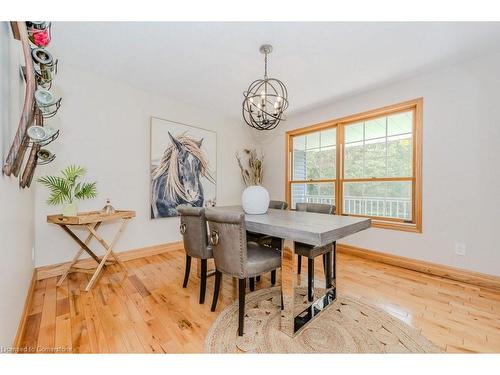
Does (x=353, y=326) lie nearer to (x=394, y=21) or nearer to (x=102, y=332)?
(x=102, y=332)

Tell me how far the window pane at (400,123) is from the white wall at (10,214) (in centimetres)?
393

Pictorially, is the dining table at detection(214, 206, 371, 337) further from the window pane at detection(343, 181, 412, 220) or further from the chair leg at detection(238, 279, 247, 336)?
the window pane at detection(343, 181, 412, 220)

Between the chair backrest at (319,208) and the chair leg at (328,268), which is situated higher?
the chair backrest at (319,208)

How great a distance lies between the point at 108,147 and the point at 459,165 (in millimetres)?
4324

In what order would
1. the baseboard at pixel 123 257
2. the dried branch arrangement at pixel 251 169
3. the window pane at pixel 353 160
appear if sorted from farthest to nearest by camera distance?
the dried branch arrangement at pixel 251 169 < the window pane at pixel 353 160 < the baseboard at pixel 123 257

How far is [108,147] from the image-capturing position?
2.91m

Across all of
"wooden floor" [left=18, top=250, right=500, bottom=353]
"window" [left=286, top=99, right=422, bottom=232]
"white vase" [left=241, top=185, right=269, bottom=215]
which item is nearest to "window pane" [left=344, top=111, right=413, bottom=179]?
"window" [left=286, top=99, right=422, bottom=232]

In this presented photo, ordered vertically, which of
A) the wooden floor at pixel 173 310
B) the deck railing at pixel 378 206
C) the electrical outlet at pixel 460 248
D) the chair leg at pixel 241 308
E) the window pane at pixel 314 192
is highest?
the window pane at pixel 314 192

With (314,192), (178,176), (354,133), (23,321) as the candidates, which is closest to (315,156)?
(314,192)

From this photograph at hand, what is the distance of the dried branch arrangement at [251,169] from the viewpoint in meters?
4.57

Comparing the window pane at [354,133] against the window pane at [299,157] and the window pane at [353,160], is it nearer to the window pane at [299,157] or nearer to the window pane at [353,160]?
the window pane at [353,160]

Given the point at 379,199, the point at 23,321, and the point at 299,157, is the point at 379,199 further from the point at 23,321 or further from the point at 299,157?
the point at 23,321

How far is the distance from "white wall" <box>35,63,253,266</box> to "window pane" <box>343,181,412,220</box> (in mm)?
2886

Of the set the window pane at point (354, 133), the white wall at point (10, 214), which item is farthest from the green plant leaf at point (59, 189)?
the window pane at point (354, 133)
